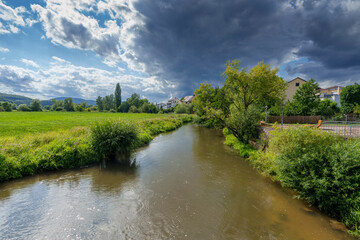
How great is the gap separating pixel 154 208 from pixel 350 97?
48.9 metres

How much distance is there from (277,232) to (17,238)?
9.13 meters

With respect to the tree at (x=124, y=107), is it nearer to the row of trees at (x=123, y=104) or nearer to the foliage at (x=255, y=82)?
the row of trees at (x=123, y=104)

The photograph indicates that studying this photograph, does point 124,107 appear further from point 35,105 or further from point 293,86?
point 293,86

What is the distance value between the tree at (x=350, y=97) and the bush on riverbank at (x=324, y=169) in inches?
1552

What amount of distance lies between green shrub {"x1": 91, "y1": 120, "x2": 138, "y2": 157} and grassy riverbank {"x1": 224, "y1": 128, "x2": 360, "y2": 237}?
1072cm

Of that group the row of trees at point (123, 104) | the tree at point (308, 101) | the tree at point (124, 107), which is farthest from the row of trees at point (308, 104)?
the tree at point (124, 107)

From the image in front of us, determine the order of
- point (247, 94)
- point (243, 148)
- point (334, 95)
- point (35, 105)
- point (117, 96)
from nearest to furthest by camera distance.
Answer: point (243, 148) < point (247, 94) < point (334, 95) < point (35, 105) < point (117, 96)

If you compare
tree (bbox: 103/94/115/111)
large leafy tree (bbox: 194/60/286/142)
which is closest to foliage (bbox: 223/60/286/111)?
large leafy tree (bbox: 194/60/286/142)

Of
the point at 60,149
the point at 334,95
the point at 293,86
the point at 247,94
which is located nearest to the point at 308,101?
the point at 293,86

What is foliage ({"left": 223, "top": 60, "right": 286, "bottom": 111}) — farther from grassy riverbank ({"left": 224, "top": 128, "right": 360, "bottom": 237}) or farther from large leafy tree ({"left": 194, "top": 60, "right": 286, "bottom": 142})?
grassy riverbank ({"left": 224, "top": 128, "right": 360, "bottom": 237})

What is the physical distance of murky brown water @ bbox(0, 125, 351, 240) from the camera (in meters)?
5.50

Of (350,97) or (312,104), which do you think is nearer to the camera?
(312,104)

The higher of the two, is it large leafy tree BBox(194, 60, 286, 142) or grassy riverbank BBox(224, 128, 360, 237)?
large leafy tree BBox(194, 60, 286, 142)

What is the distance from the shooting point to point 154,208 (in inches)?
270
